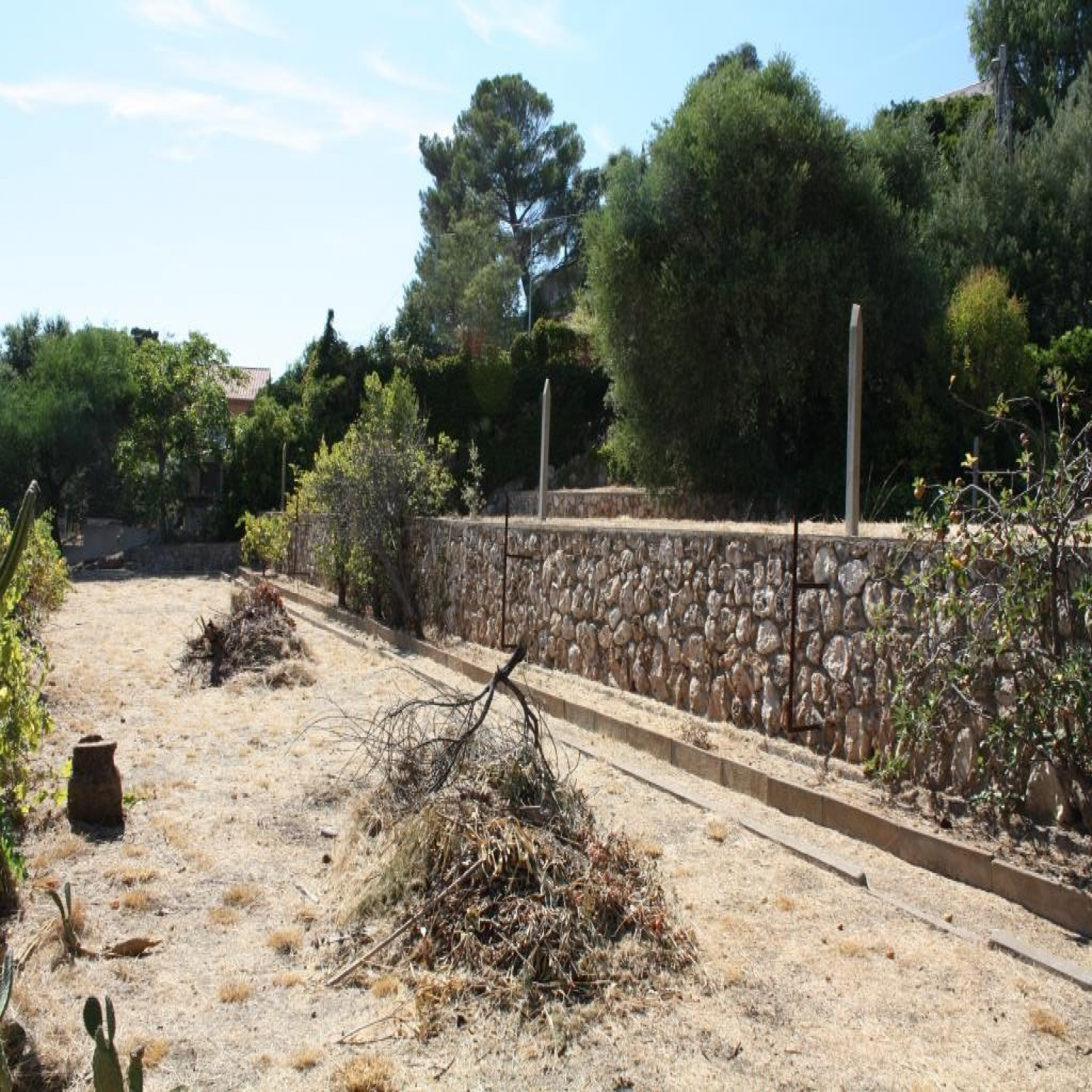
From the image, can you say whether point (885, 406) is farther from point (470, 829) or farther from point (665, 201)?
point (470, 829)

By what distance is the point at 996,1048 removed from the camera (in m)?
3.49

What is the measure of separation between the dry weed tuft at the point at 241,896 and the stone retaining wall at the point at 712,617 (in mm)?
3480

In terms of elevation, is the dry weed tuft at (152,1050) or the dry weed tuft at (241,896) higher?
the dry weed tuft at (152,1050)

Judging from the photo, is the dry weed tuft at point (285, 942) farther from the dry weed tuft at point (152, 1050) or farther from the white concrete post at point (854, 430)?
the white concrete post at point (854, 430)

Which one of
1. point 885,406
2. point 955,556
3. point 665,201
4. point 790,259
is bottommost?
point 955,556

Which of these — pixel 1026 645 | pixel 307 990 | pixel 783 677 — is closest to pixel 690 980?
pixel 307 990

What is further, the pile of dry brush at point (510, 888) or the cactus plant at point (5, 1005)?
the pile of dry brush at point (510, 888)

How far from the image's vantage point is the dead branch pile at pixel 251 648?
10.3m

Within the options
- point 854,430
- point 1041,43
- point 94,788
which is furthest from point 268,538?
point 1041,43

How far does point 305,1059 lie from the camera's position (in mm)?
3316

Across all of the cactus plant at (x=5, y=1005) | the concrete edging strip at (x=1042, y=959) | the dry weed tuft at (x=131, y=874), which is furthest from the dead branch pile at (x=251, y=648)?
the cactus plant at (x=5, y=1005)

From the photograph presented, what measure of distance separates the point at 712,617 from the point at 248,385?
33641 millimetres

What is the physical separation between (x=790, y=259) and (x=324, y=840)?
11.5 meters

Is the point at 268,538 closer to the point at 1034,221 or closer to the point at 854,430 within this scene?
the point at 1034,221
